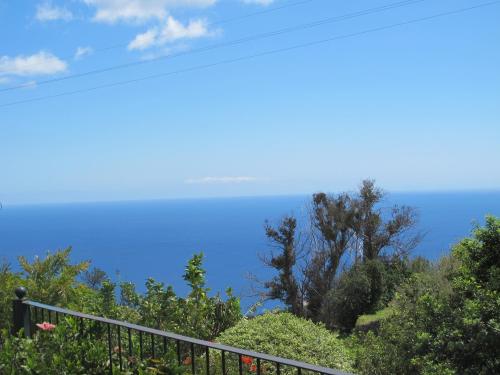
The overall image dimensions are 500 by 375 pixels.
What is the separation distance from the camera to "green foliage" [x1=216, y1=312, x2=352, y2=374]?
5453 mm

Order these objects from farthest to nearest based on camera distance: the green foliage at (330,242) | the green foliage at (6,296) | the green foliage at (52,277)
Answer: the green foliage at (330,242)
the green foliage at (52,277)
the green foliage at (6,296)

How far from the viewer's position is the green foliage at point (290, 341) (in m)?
5.45

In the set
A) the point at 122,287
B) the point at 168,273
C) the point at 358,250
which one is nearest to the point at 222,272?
the point at 168,273

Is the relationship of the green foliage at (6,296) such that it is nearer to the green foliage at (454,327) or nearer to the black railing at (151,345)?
the black railing at (151,345)

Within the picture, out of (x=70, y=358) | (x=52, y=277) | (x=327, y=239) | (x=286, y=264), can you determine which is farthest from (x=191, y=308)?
(x=327, y=239)

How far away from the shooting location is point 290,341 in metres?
5.56

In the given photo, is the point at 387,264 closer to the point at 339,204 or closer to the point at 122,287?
the point at 339,204

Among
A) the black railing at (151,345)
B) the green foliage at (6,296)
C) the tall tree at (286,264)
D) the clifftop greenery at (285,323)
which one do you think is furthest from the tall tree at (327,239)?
the black railing at (151,345)

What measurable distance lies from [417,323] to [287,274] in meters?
17.2

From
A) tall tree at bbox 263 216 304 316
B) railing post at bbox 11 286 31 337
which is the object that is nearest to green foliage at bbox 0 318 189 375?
railing post at bbox 11 286 31 337

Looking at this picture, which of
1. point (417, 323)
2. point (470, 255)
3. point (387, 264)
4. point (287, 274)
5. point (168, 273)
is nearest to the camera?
point (417, 323)

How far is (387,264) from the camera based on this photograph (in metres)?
18.7

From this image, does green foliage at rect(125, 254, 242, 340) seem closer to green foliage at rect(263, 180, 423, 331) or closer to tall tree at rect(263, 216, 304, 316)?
tall tree at rect(263, 216, 304, 316)

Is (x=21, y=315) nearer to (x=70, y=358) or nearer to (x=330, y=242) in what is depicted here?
(x=70, y=358)
